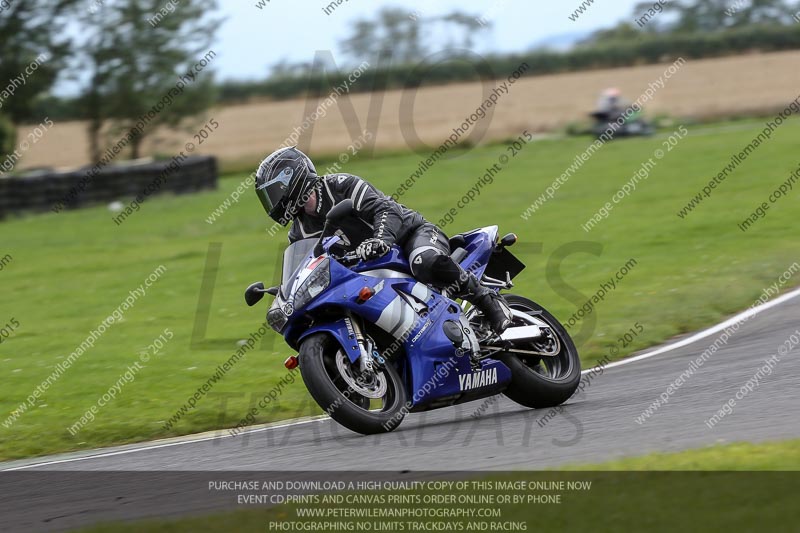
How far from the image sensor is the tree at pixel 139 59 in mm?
39688

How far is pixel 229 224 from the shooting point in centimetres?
2536

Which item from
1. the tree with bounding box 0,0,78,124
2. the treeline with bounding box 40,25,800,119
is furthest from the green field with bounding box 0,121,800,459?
the treeline with bounding box 40,25,800,119

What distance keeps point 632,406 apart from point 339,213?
2.42m

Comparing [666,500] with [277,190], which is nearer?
[666,500]

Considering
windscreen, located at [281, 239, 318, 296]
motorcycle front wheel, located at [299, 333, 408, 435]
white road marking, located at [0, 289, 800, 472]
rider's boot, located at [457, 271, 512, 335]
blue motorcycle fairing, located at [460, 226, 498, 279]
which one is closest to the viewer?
motorcycle front wheel, located at [299, 333, 408, 435]

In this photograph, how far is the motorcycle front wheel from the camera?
22.4 feet

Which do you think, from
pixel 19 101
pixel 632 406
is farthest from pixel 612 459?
pixel 19 101

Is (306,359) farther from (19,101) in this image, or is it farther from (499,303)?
(19,101)

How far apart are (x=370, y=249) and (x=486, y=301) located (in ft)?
3.34

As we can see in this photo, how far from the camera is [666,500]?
5047 mm

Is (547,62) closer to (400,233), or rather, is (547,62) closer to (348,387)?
(400,233)

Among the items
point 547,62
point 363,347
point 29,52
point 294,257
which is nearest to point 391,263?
point 294,257

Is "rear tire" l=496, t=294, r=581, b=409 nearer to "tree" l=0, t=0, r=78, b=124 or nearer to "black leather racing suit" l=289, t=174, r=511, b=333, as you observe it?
"black leather racing suit" l=289, t=174, r=511, b=333

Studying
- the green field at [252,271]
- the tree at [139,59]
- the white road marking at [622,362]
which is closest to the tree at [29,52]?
the tree at [139,59]
